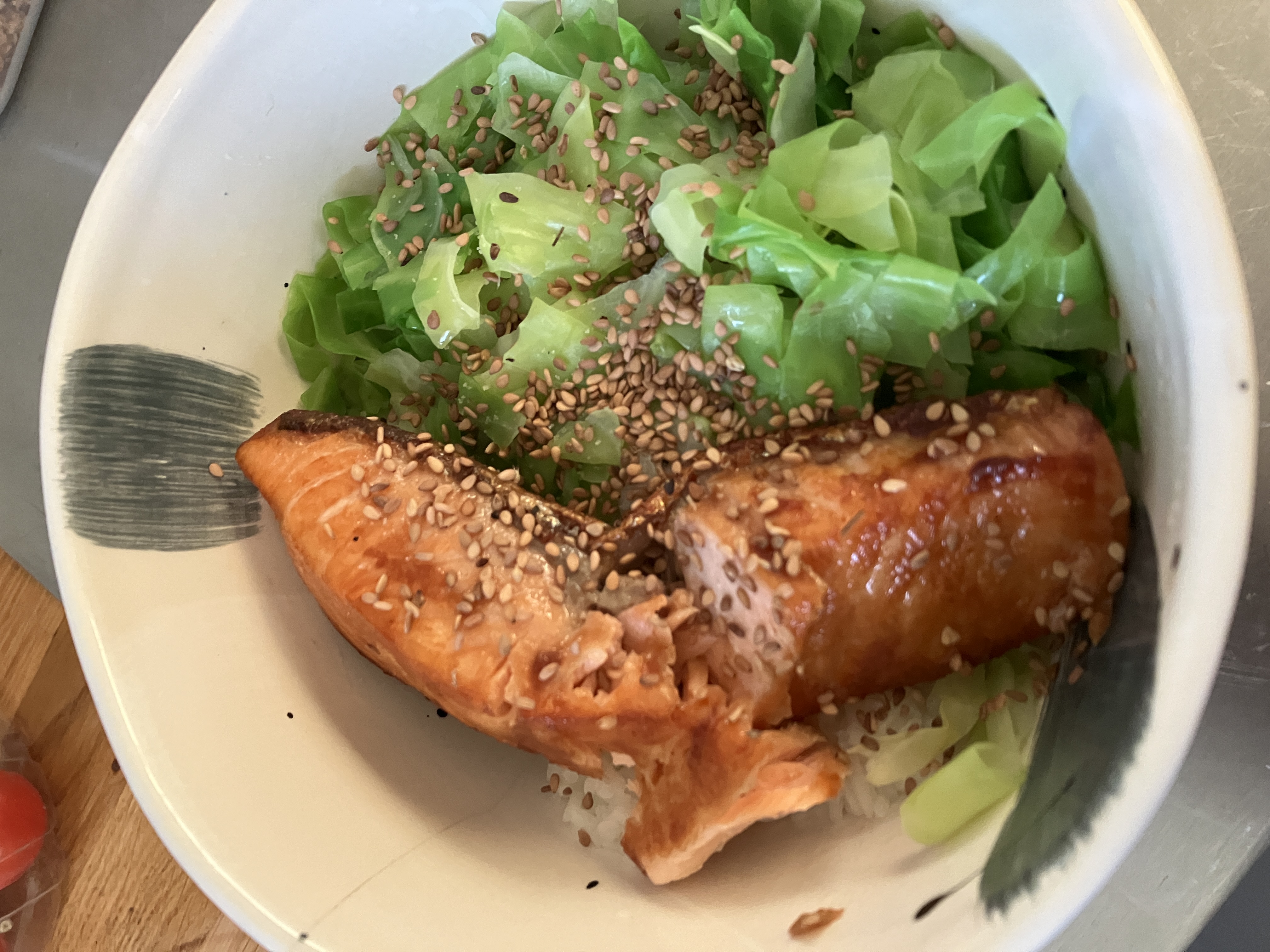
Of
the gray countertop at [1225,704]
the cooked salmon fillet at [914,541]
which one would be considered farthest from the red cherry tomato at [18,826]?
the gray countertop at [1225,704]

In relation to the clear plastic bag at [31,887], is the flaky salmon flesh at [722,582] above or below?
above

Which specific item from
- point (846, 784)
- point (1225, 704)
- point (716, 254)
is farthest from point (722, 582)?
point (1225, 704)

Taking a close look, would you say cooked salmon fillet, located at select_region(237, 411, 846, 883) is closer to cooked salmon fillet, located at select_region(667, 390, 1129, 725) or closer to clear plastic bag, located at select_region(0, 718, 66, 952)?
cooked salmon fillet, located at select_region(667, 390, 1129, 725)

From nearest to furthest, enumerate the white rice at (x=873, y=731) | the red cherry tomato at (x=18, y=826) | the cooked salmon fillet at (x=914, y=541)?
the cooked salmon fillet at (x=914, y=541) < the white rice at (x=873, y=731) < the red cherry tomato at (x=18, y=826)

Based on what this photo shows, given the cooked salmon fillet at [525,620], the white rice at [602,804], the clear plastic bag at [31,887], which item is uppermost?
the cooked salmon fillet at [525,620]

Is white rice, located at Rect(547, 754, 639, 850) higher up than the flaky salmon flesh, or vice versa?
the flaky salmon flesh

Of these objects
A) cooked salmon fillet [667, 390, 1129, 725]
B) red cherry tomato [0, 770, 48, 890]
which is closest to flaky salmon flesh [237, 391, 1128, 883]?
cooked salmon fillet [667, 390, 1129, 725]

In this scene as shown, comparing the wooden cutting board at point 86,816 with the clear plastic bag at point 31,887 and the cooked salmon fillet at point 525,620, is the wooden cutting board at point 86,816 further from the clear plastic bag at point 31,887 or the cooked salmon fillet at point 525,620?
the cooked salmon fillet at point 525,620

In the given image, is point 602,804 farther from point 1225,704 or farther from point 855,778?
point 1225,704

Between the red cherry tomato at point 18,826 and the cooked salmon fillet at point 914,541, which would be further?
the red cherry tomato at point 18,826

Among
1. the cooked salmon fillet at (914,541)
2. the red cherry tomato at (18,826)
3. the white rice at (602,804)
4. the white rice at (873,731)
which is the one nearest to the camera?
the cooked salmon fillet at (914,541)
